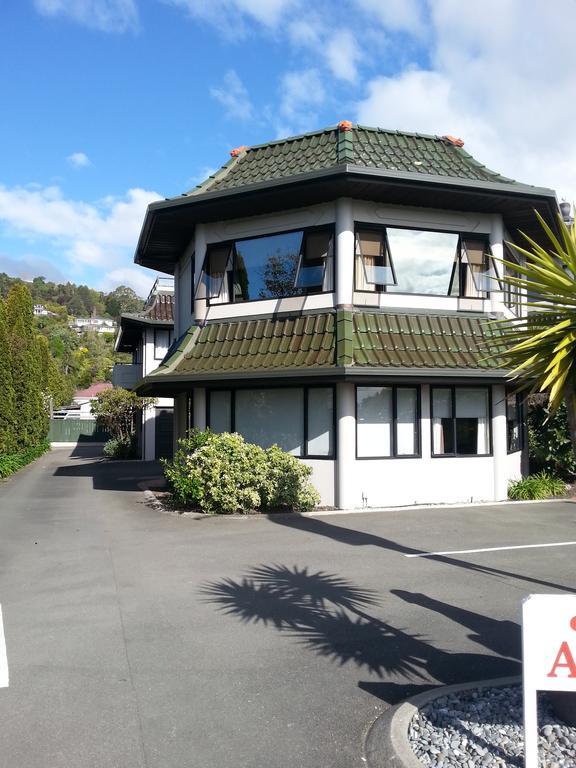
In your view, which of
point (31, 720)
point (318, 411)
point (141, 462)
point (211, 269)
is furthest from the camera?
point (141, 462)

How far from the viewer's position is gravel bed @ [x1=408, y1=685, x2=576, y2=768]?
12.5 feet

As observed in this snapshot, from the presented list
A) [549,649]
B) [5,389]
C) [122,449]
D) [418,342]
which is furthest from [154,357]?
[549,649]

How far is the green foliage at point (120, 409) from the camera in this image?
102 feet

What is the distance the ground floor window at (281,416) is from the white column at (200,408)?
14 cm

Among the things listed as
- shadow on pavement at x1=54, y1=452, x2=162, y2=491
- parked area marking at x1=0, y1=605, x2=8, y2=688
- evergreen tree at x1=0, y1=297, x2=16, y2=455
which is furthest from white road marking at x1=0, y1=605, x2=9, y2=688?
evergreen tree at x1=0, y1=297, x2=16, y2=455

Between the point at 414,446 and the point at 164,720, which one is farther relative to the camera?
the point at 414,446

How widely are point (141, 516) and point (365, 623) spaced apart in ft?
25.7

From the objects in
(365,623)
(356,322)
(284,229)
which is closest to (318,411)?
(356,322)

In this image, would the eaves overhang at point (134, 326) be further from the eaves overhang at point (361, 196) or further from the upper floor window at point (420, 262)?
the upper floor window at point (420, 262)

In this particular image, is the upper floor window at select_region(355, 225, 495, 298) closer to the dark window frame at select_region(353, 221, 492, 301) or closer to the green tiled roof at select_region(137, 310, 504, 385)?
the dark window frame at select_region(353, 221, 492, 301)

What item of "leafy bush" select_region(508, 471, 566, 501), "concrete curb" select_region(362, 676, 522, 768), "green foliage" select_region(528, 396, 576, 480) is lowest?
"concrete curb" select_region(362, 676, 522, 768)

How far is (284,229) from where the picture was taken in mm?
15102

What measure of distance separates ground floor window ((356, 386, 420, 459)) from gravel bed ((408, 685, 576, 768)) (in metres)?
9.47

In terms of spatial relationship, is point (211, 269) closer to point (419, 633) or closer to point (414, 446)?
point (414, 446)
